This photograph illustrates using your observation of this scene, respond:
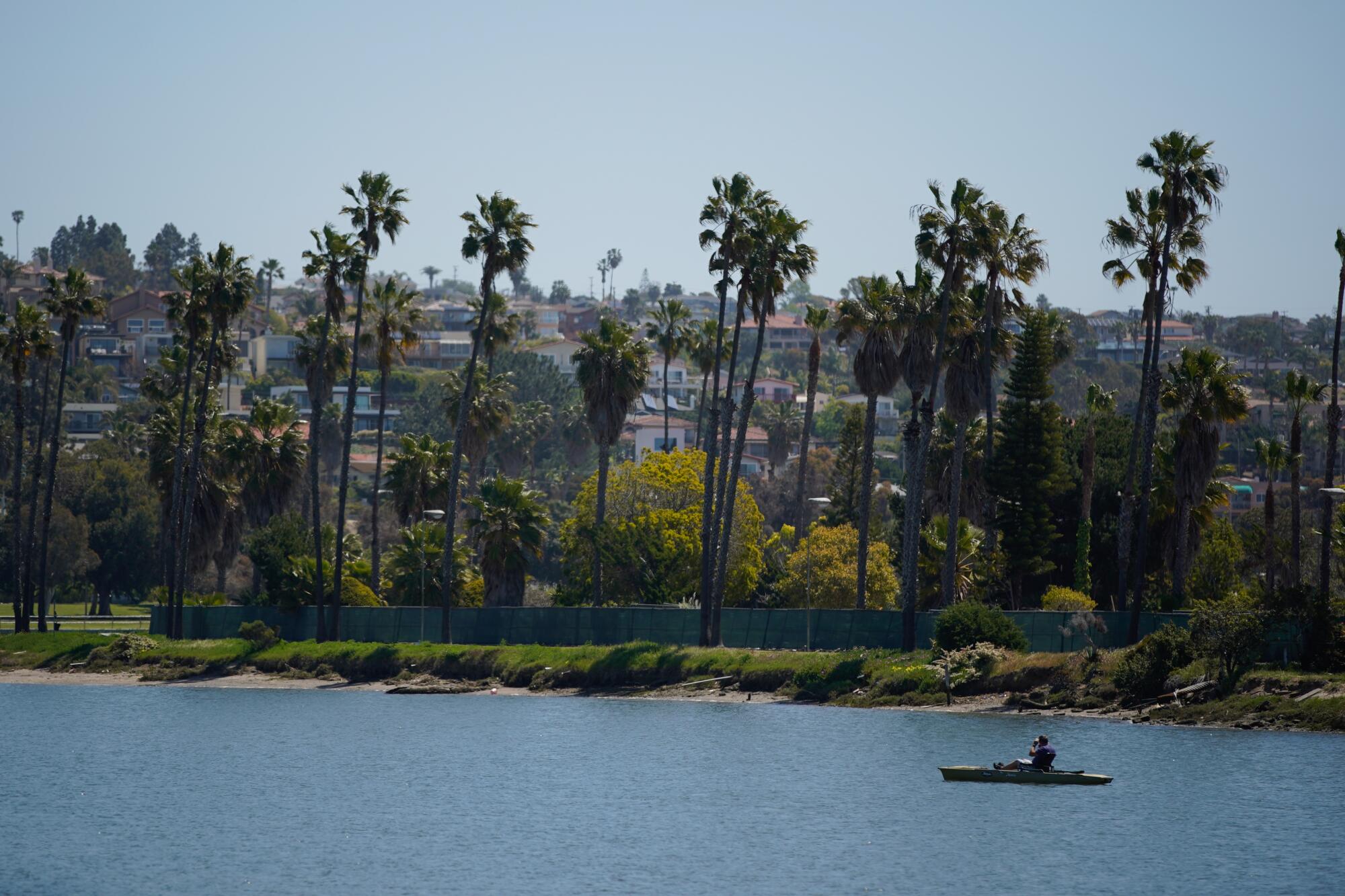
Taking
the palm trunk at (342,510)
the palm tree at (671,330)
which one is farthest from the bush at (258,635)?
the palm tree at (671,330)

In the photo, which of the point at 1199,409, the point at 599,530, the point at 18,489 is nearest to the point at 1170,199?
the point at 1199,409

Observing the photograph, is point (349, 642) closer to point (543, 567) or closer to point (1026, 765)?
point (1026, 765)

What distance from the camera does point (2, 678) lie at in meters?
76.8

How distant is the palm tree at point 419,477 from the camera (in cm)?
8444

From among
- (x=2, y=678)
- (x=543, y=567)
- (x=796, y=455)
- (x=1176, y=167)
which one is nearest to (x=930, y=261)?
(x=1176, y=167)

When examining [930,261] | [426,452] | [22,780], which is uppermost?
[930,261]

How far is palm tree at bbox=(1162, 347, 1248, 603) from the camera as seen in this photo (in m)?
64.4

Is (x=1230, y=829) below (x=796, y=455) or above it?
below

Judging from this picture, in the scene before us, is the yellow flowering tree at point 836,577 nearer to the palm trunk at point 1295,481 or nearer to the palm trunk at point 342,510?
the palm trunk at point 1295,481

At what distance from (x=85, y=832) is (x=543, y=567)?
3548 inches

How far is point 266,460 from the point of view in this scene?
87188mm

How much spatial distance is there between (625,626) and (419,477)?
16.9 meters

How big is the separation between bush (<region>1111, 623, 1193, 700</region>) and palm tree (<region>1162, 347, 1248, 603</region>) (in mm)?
9823

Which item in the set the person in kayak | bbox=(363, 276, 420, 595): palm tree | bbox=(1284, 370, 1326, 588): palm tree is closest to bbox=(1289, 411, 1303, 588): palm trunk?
bbox=(1284, 370, 1326, 588): palm tree
